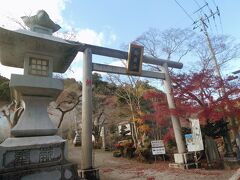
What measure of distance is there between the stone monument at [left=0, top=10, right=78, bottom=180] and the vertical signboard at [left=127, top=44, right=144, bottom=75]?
185 inches

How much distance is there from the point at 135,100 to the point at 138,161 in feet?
19.1

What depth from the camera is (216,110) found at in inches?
371

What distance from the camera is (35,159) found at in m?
4.65

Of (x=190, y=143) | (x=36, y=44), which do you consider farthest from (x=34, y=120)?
(x=190, y=143)

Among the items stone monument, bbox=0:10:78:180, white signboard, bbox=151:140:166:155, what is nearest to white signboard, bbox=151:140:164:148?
white signboard, bbox=151:140:166:155

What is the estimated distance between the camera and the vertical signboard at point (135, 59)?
33.1 feet

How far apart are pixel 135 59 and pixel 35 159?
7.14 meters

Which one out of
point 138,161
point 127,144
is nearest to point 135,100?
point 127,144

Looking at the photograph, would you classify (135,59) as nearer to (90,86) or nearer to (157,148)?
(90,86)

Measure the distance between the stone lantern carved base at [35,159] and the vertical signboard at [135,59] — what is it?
598cm

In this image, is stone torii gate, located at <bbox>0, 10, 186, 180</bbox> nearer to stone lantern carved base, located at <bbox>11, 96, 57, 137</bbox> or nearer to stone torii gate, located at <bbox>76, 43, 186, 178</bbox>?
stone lantern carved base, located at <bbox>11, 96, 57, 137</bbox>

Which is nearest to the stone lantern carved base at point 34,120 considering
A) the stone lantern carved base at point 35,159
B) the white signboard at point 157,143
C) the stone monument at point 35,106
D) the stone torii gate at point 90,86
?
the stone monument at point 35,106

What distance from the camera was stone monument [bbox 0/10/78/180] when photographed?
446 cm

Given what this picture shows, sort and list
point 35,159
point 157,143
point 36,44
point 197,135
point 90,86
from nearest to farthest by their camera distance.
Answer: point 35,159
point 36,44
point 90,86
point 197,135
point 157,143
